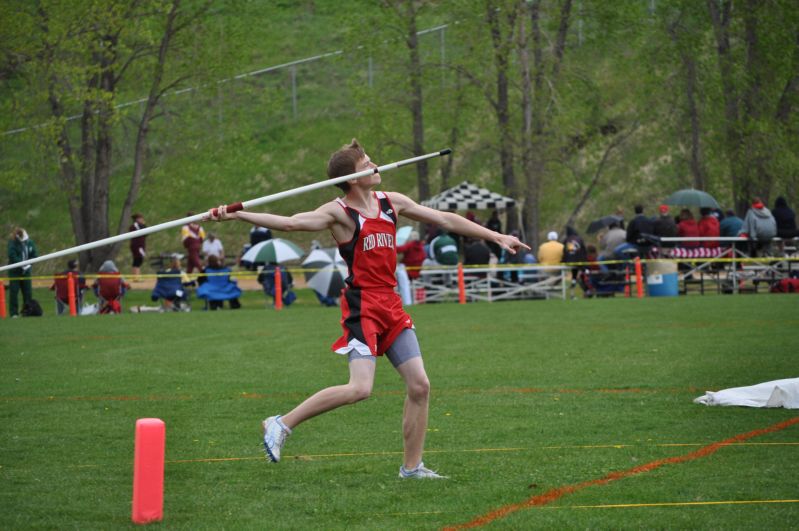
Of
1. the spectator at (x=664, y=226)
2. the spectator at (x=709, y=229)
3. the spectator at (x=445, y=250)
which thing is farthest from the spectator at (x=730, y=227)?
the spectator at (x=445, y=250)

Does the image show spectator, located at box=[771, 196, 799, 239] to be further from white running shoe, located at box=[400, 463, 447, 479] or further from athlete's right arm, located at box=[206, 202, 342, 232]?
athlete's right arm, located at box=[206, 202, 342, 232]

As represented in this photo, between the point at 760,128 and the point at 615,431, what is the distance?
27009mm

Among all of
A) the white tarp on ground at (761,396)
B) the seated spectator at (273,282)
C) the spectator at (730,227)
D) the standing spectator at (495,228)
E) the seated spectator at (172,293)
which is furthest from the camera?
the standing spectator at (495,228)

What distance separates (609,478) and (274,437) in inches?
84.6

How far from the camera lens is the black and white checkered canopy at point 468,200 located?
3647 centimetres

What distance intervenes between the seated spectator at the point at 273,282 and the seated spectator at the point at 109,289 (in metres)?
3.52

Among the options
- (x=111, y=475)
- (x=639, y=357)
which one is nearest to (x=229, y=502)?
(x=111, y=475)

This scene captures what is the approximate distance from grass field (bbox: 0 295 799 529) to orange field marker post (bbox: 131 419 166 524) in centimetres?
15

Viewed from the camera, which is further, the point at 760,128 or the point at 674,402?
the point at 760,128

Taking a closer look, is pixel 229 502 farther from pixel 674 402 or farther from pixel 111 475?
pixel 674 402

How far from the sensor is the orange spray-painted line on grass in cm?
679

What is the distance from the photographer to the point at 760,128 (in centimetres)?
3503

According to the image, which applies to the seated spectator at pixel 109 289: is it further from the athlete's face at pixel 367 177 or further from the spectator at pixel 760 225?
the athlete's face at pixel 367 177

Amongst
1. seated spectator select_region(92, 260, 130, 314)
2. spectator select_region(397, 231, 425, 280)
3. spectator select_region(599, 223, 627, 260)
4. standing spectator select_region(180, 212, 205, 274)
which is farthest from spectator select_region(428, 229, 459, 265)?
seated spectator select_region(92, 260, 130, 314)
